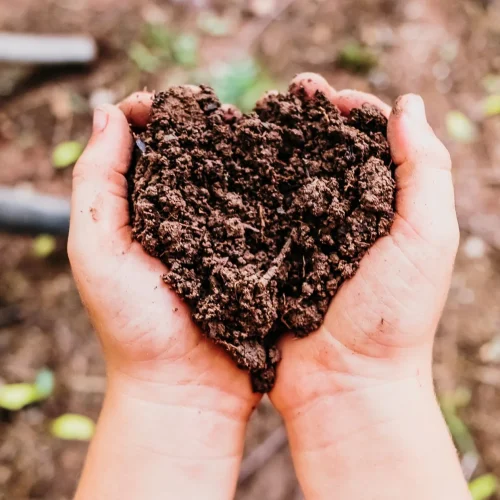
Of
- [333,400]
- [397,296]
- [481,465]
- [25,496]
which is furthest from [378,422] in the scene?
[25,496]

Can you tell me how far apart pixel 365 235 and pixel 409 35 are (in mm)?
2625

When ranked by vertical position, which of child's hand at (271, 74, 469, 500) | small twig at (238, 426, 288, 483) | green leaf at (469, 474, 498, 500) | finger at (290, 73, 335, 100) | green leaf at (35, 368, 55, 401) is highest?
finger at (290, 73, 335, 100)

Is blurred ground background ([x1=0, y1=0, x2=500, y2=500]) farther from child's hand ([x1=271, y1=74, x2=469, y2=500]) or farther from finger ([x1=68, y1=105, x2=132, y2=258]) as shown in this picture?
finger ([x1=68, y1=105, x2=132, y2=258])

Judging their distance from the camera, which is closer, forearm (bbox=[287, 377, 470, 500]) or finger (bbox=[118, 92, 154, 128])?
forearm (bbox=[287, 377, 470, 500])

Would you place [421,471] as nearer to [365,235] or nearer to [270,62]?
[365,235]

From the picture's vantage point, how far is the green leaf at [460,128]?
3.40m

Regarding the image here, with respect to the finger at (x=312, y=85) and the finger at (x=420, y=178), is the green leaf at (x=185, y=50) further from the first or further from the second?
the finger at (x=420, y=178)

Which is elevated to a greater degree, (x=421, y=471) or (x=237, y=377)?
(x=421, y=471)

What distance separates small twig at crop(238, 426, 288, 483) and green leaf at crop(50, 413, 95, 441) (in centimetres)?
84

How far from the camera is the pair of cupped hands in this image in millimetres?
1649

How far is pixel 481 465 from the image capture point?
2791mm

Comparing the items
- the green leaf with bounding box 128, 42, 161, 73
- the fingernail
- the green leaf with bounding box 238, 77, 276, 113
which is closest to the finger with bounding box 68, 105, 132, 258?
the fingernail

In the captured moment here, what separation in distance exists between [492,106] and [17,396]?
341cm

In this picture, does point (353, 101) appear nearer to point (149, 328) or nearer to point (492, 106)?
point (149, 328)
